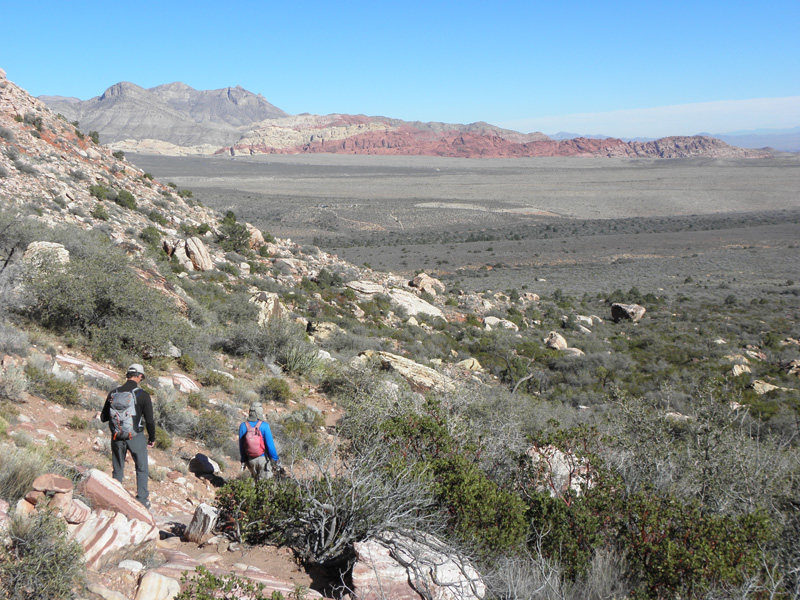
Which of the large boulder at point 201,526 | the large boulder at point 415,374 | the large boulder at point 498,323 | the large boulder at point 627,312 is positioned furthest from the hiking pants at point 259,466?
the large boulder at point 627,312

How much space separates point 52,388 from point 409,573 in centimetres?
497

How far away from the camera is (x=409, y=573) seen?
11.6ft

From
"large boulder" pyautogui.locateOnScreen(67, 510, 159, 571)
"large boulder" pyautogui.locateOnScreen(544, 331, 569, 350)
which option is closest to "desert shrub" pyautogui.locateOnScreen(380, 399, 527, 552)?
"large boulder" pyautogui.locateOnScreen(67, 510, 159, 571)

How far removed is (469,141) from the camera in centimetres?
19138

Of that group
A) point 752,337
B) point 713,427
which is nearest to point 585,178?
point 752,337

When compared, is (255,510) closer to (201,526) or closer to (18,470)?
(201,526)

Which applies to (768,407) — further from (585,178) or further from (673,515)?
(585,178)

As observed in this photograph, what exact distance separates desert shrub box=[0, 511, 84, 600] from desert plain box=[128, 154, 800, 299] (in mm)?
27516

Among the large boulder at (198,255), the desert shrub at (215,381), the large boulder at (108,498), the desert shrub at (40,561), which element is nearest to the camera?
the desert shrub at (40,561)

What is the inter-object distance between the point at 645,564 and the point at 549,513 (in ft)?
2.63

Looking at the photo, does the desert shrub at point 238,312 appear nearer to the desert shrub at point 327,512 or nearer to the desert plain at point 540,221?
the desert shrub at point 327,512

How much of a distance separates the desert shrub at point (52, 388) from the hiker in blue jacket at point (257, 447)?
2509mm

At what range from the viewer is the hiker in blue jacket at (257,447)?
5122mm

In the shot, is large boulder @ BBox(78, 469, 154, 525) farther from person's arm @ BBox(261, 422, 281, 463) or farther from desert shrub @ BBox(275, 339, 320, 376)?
desert shrub @ BBox(275, 339, 320, 376)
